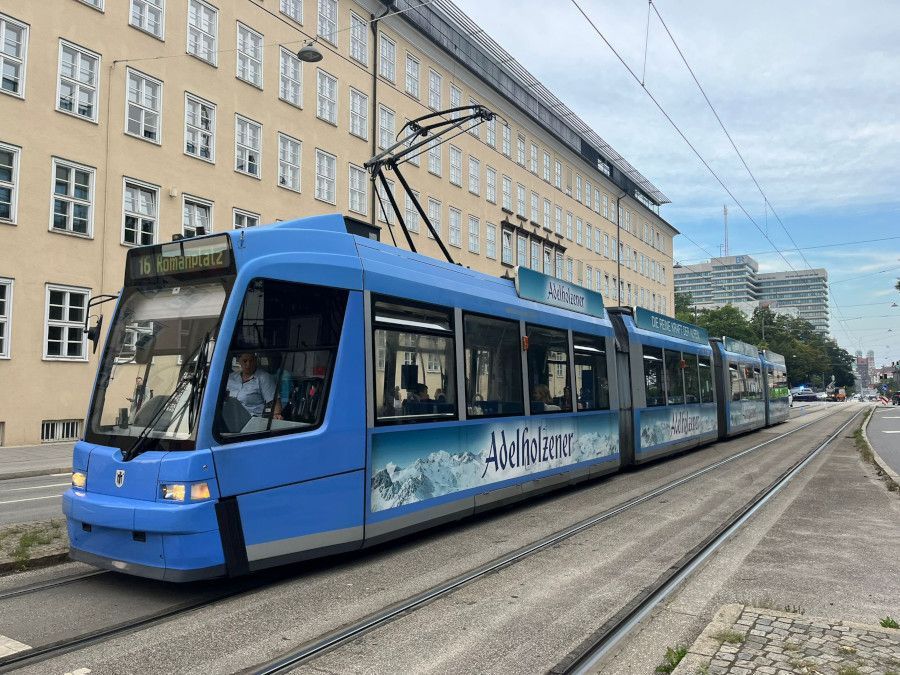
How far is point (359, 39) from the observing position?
3030 centimetres

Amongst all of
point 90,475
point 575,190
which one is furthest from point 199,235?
point 575,190

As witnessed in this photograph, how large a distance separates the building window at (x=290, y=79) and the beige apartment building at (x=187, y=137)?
6 centimetres

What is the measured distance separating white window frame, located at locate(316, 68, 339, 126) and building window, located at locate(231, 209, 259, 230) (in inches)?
207

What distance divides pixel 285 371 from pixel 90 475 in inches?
66.5

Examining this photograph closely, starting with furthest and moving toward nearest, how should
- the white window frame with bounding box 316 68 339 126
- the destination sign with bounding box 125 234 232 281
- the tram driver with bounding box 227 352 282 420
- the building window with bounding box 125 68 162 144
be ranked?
the white window frame with bounding box 316 68 339 126 → the building window with bounding box 125 68 162 144 → the destination sign with bounding box 125 234 232 281 → the tram driver with bounding box 227 352 282 420

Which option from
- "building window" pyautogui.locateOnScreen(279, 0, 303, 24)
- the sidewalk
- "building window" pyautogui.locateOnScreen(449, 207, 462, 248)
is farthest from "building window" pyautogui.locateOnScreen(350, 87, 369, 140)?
the sidewalk

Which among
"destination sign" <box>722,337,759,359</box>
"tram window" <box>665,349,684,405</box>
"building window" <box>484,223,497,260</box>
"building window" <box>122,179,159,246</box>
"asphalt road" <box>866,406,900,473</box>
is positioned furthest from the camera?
"building window" <box>484,223,497,260</box>

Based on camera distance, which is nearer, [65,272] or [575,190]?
[65,272]

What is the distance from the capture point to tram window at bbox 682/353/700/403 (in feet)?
58.7

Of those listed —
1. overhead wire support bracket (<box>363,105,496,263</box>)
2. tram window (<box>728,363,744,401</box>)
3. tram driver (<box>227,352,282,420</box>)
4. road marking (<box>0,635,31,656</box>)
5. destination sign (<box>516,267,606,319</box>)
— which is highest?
overhead wire support bracket (<box>363,105,496,263</box>)

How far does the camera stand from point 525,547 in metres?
7.36

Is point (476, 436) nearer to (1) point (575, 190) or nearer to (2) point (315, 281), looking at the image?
(2) point (315, 281)

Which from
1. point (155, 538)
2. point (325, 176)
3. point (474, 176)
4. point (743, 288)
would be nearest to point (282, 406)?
point (155, 538)

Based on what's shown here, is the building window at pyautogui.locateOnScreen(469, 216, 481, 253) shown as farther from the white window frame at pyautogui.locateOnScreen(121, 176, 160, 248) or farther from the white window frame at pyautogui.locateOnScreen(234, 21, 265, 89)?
the white window frame at pyautogui.locateOnScreen(121, 176, 160, 248)
